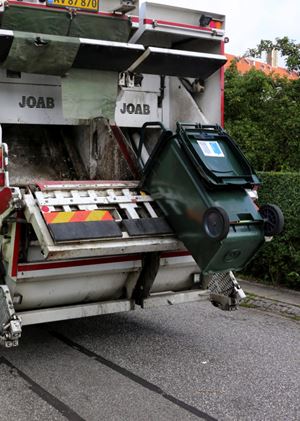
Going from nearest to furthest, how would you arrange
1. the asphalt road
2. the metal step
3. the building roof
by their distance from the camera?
1. the asphalt road
2. the metal step
3. the building roof

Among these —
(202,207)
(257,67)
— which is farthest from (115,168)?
(257,67)

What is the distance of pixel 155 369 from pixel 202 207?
52.5 inches

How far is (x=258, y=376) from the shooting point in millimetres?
4500

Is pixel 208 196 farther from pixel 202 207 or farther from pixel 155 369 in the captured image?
pixel 155 369

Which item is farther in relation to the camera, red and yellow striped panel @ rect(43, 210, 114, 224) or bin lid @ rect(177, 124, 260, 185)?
bin lid @ rect(177, 124, 260, 185)

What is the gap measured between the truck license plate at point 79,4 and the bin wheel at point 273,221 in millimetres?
2202

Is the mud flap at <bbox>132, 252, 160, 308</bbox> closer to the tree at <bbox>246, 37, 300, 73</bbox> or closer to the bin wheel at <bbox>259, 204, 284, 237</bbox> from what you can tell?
the bin wheel at <bbox>259, 204, 284, 237</bbox>

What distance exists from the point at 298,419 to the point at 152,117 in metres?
3.11

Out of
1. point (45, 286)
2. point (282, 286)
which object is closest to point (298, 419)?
point (45, 286)

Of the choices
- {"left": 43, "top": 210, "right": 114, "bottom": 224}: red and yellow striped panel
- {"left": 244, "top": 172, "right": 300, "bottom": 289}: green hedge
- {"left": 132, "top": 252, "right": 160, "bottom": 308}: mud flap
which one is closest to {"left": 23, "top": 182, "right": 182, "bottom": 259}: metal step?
{"left": 43, "top": 210, "right": 114, "bottom": 224}: red and yellow striped panel

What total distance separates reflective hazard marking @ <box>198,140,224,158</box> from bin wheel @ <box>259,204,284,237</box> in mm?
563

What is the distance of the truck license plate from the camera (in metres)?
4.75

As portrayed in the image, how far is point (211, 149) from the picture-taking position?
4648 millimetres

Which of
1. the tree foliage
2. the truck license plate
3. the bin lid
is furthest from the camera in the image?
the tree foliage
